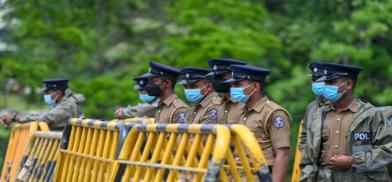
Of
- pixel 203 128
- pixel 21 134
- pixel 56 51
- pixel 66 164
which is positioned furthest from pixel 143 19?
pixel 203 128

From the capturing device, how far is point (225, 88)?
9.75 metres

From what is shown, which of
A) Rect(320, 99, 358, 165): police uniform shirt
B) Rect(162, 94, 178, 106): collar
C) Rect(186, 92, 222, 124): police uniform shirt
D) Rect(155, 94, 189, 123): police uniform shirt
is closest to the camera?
Rect(320, 99, 358, 165): police uniform shirt

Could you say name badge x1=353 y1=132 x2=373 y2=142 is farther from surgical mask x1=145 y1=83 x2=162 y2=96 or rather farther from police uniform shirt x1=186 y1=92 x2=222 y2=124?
surgical mask x1=145 y1=83 x2=162 y2=96

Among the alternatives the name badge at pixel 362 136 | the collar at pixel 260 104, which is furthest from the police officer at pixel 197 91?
the name badge at pixel 362 136

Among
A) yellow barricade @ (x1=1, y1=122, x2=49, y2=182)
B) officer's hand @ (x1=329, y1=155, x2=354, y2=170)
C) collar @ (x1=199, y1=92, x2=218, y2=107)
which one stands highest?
collar @ (x1=199, y1=92, x2=218, y2=107)

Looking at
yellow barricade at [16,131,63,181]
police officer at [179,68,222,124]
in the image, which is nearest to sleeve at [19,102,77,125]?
yellow barricade at [16,131,63,181]

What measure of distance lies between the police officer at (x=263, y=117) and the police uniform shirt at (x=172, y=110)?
191 centimetres

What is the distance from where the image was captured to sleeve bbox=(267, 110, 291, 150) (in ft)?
28.1

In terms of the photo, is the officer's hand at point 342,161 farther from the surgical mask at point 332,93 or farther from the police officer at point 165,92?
the police officer at point 165,92

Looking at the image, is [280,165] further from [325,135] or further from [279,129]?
[325,135]

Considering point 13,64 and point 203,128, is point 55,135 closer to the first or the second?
point 203,128

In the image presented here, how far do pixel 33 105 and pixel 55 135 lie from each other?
854 inches

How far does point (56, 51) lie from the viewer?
29953mm

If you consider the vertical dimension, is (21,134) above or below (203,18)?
below
